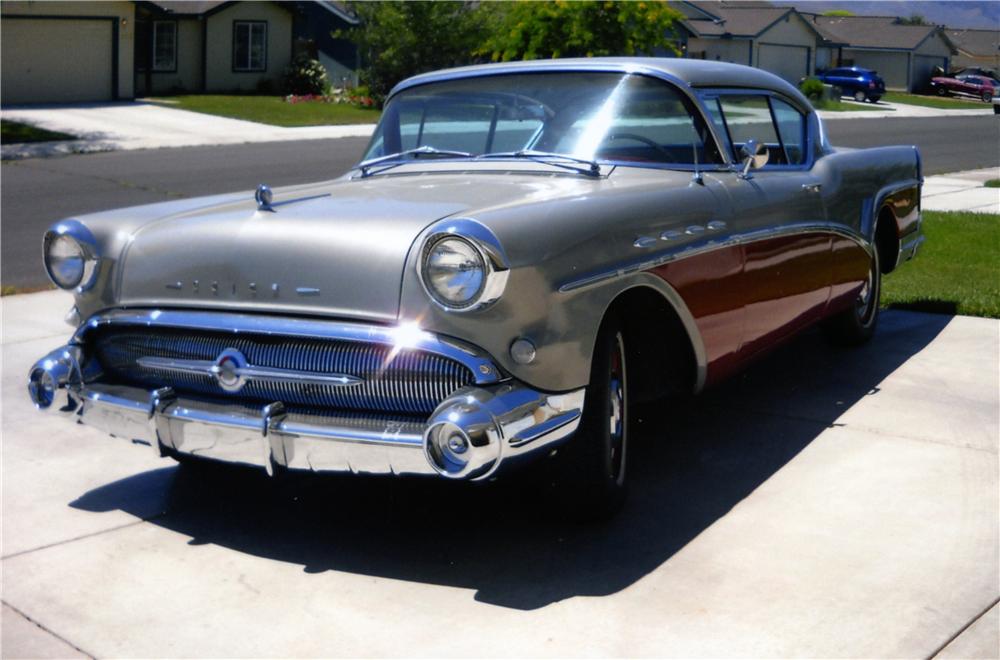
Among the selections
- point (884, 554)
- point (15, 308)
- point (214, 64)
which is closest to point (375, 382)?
point (884, 554)

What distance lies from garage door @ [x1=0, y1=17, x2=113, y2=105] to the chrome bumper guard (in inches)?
1116

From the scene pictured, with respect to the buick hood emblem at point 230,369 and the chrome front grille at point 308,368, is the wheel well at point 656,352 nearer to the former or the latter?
the chrome front grille at point 308,368

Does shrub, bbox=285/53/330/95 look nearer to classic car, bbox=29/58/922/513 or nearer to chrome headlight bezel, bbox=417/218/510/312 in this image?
classic car, bbox=29/58/922/513

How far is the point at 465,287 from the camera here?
3.59 m

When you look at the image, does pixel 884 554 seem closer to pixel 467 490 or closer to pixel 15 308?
pixel 467 490

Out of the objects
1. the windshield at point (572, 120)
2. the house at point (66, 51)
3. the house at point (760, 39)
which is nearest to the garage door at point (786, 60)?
the house at point (760, 39)

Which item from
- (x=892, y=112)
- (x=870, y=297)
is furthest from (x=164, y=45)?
(x=870, y=297)

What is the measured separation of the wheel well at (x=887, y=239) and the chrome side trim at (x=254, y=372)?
13.7 ft

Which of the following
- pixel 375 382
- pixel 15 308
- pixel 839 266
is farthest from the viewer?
pixel 15 308

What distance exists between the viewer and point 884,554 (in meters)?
3.99

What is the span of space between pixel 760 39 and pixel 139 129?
2643 cm

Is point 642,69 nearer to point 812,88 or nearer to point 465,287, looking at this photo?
point 465,287

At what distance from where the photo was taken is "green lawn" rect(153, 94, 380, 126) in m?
28.4

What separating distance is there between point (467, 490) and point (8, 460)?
6.37 ft
